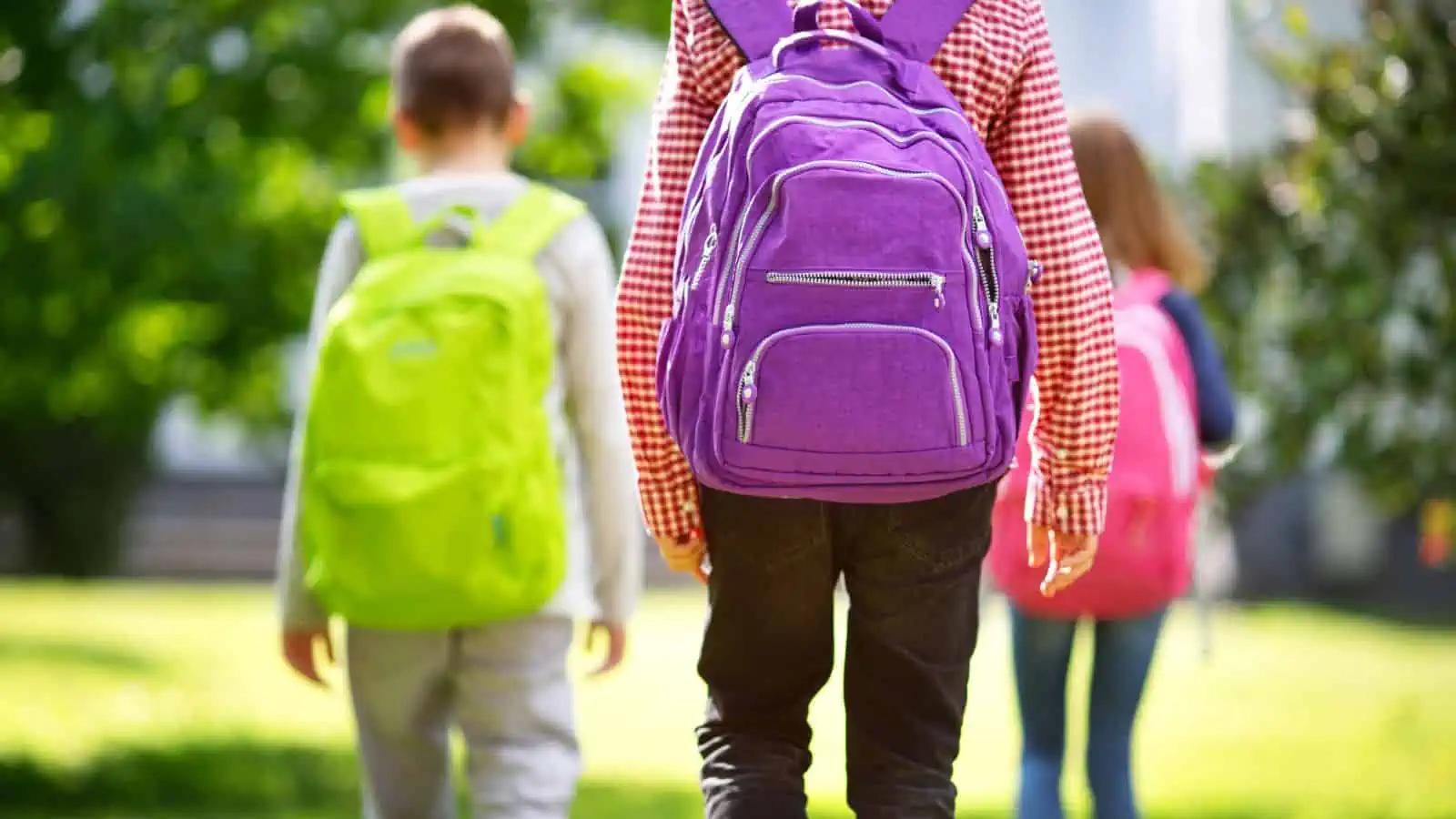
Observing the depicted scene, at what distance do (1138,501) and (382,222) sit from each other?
1.76 m

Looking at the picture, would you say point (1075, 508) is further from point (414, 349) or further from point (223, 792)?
point (223, 792)

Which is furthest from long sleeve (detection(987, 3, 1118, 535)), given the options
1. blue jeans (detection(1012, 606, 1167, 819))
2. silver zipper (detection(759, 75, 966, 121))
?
blue jeans (detection(1012, 606, 1167, 819))

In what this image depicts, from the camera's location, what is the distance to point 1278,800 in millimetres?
6879

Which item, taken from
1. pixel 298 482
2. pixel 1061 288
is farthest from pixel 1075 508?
pixel 298 482

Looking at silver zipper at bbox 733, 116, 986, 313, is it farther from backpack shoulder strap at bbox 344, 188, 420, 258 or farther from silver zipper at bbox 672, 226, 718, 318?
backpack shoulder strap at bbox 344, 188, 420, 258

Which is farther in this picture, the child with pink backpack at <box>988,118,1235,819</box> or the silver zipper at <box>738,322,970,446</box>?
the child with pink backpack at <box>988,118,1235,819</box>

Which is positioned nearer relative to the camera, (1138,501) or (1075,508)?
(1075,508)

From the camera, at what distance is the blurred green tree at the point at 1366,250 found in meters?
5.81

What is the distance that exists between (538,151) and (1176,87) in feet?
43.0

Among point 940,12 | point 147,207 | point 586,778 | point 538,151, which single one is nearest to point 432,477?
point 940,12

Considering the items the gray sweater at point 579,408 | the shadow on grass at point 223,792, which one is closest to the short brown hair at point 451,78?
the gray sweater at point 579,408

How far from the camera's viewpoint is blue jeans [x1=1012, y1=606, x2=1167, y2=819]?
4477 mm

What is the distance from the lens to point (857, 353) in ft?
8.44

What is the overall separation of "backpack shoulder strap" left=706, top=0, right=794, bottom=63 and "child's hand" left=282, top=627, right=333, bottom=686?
1.66m
